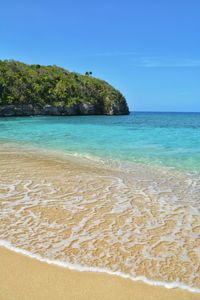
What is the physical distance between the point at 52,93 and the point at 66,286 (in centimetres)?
7487

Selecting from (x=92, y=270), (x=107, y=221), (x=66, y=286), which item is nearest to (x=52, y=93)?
(x=107, y=221)

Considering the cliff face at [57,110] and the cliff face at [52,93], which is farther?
the cliff face at [52,93]

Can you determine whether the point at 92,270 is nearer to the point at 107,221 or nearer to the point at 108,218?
the point at 107,221

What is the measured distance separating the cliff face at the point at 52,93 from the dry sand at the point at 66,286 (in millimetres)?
61311

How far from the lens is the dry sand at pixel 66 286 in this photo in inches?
114

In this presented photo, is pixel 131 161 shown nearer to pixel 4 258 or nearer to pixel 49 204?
pixel 49 204

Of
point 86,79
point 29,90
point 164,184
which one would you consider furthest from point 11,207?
point 86,79

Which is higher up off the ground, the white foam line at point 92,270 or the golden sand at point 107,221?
the white foam line at point 92,270

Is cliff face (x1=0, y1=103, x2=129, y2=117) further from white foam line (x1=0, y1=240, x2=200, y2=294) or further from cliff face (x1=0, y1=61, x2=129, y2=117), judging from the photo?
white foam line (x1=0, y1=240, x2=200, y2=294)

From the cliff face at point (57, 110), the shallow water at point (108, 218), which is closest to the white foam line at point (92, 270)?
the shallow water at point (108, 218)

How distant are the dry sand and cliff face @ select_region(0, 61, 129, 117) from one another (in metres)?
61.3

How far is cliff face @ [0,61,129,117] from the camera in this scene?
218 feet

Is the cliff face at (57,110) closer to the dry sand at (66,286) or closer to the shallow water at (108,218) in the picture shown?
the shallow water at (108,218)

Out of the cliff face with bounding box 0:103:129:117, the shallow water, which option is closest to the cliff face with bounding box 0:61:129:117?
the cliff face with bounding box 0:103:129:117
